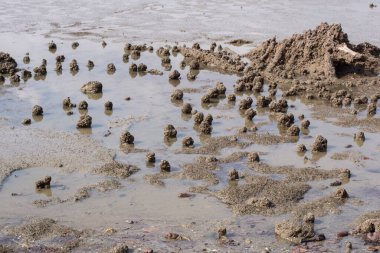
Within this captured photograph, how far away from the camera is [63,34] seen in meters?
23.5

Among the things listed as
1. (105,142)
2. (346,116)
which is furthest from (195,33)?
(105,142)

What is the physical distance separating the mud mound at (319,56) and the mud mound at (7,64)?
7.21 m

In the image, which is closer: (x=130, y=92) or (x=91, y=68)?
(x=130, y=92)

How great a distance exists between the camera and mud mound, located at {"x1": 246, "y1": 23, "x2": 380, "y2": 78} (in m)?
17.5

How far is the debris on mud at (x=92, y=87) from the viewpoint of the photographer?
1566 centimetres

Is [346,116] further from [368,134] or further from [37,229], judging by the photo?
[37,229]

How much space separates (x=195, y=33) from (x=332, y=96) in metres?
9.67

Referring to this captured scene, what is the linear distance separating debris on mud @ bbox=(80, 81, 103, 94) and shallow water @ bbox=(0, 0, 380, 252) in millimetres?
227

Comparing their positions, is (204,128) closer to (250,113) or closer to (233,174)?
(250,113)

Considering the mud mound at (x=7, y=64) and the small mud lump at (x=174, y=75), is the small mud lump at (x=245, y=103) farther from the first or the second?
the mud mound at (x=7, y=64)

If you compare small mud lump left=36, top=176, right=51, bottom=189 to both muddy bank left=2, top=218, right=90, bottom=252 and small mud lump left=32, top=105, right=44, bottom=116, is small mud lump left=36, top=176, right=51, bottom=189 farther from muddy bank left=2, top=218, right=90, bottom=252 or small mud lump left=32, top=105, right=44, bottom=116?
small mud lump left=32, top=105, right=44, bottom=116

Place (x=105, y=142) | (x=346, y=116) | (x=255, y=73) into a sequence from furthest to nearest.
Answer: (x=255, y=73) < (x=346, y=116) < (x=105, y=142)

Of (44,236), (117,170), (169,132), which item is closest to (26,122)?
(169,132)

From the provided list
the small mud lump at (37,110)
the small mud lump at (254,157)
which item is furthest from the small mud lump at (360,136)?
the small mud lump at (37,110)
